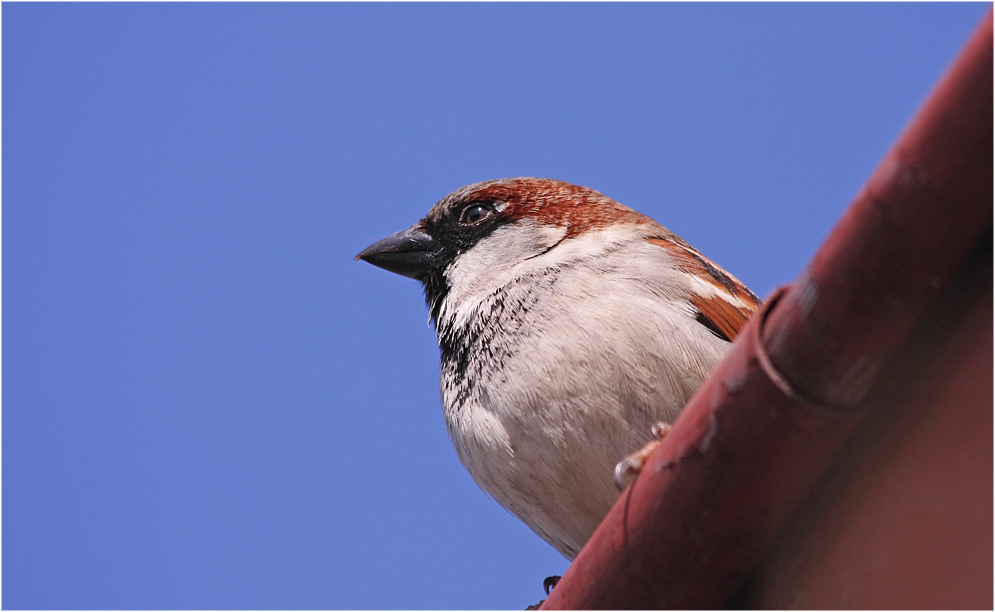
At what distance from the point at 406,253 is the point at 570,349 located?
117 cm

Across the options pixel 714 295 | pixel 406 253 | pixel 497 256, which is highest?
pixel 406 253

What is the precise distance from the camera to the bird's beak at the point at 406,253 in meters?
3.46

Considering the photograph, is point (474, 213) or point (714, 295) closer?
point (714, 295)

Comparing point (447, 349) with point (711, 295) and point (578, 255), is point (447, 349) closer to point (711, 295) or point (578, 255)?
point (578, 255)

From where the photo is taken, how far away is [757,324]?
1.35m

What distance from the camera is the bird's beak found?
3.46 m

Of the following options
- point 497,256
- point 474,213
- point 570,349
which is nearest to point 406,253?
point 474,213

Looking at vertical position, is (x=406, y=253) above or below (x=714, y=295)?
above

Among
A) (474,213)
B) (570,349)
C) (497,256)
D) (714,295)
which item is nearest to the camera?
(570,349)

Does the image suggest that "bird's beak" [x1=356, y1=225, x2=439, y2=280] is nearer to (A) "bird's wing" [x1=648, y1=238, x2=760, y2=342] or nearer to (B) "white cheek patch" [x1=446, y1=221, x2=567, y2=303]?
(B) "white cheek patch" [x1=446, y1=221, x2=567, y2=303]

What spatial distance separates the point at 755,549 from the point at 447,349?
4.78 feet

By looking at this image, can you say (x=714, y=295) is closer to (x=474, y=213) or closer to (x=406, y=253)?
(x=474, y=213)

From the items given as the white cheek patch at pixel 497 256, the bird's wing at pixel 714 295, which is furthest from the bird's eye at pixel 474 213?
the bird's wing at pixel 714 295

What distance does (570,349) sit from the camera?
2498 millimetres
